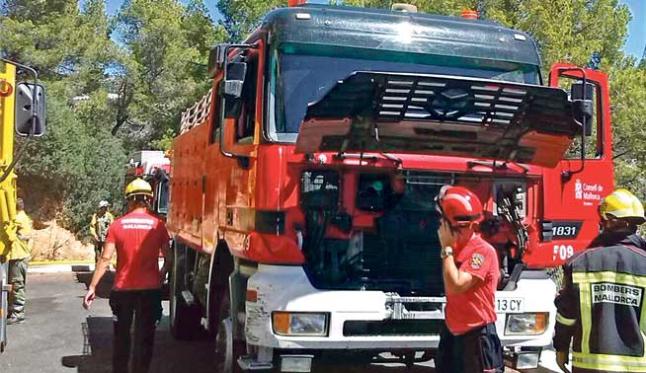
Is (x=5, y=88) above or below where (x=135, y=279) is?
above

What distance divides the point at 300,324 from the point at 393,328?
2.14 feet

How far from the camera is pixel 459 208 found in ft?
14.9

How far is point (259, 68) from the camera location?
5676 mm

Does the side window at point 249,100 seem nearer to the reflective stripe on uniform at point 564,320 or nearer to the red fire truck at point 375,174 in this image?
the red fire truck at point 375,174

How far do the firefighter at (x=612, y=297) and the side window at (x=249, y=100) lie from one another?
2.47m

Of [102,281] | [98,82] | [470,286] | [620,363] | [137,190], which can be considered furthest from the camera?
[98,82]

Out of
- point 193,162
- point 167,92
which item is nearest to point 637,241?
point 193,162

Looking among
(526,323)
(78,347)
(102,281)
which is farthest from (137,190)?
(102,281)

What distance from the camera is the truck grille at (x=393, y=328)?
17.4 feet

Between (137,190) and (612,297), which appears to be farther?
(137,190)

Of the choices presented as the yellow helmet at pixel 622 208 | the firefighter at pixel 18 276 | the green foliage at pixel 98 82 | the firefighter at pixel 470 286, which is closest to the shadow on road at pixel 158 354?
the firefighter at pixel 18 276

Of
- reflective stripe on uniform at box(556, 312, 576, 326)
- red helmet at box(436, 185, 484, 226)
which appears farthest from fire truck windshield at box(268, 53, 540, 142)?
reflective stripe on uniform at box(556, 312, 576, 326)

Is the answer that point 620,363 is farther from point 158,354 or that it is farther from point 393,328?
point 158,354

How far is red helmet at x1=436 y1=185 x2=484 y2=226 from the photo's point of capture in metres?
4.52
